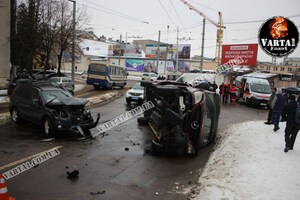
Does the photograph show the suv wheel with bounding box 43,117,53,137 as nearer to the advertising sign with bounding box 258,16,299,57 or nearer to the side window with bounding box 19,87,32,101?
the side window with bounding box 19,87,32,101

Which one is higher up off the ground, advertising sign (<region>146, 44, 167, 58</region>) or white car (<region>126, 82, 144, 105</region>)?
advertising sign (<region>146, 44, 167, 58</region>)

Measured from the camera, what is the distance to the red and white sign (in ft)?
151

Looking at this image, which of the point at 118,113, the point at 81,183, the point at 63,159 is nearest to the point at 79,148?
the point at 63,159

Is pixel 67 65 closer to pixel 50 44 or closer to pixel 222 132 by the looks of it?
pixel 50 44

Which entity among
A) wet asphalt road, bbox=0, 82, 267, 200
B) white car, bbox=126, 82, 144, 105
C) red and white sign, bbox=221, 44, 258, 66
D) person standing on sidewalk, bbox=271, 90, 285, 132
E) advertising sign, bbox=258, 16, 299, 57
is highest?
red and white sign, bbox=221, 44, 258, 66

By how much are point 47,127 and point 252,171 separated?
23.0 ft

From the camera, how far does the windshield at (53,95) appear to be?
38.5 ft

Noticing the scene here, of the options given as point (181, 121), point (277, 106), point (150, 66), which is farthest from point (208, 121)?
point (150, 66)

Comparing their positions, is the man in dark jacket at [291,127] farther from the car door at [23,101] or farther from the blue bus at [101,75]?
the blue bus at [101,75]

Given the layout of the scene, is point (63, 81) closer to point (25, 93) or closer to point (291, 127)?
point (25, 93)

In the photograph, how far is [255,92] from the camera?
24.7 m

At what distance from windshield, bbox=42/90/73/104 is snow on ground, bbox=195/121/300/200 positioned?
6.05 m

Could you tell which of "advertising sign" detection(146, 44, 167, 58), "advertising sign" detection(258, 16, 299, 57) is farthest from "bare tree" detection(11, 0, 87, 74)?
"advertising sign" detection(146, 44, 167, 58)

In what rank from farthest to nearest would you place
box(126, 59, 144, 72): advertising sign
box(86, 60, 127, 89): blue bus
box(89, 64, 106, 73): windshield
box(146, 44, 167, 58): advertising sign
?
1. box(146, 44, 167, 58): advertising sign
2. box(126, 59, 144, 72): advertising sign
3. box(89, 64, 106, 73): windshield
4. box(86, 60, 127, 89): blue bus
